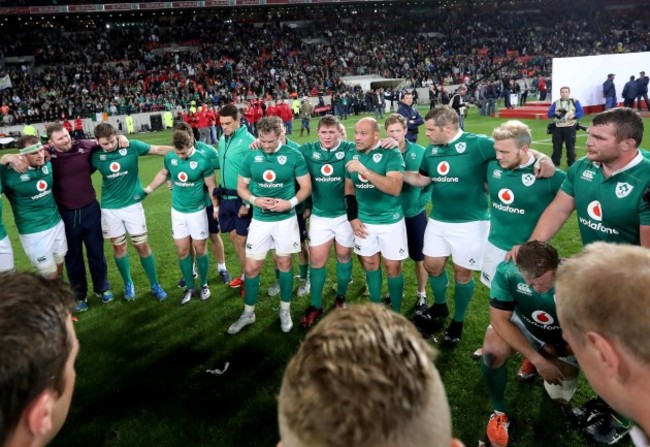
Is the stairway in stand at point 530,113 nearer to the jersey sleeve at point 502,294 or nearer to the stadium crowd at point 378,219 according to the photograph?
the stadium crowd at point 378,219

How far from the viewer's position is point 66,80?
32.4m

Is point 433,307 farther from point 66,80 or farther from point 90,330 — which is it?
point 66,80

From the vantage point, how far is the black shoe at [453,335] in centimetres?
467

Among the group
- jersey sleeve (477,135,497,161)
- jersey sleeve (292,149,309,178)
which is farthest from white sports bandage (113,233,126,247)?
jersey sleeve (477,135,497,161)

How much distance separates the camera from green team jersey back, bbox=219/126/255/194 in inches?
241

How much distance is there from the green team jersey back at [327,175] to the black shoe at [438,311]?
4.79ft

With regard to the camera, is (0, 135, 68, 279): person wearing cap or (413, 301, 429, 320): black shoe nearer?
A: (413, 301, 429, 320): black shoe

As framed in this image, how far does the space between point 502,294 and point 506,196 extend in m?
1.07

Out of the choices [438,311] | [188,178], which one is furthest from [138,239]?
[438,311]

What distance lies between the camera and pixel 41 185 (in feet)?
17.7

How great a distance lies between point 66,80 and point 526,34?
39.4m

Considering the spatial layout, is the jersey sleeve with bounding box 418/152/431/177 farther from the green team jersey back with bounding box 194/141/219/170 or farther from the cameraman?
the cameraman

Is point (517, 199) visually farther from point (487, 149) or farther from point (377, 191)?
point (377, 191)

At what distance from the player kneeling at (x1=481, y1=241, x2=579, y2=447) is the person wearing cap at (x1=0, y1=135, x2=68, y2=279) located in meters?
4.68
